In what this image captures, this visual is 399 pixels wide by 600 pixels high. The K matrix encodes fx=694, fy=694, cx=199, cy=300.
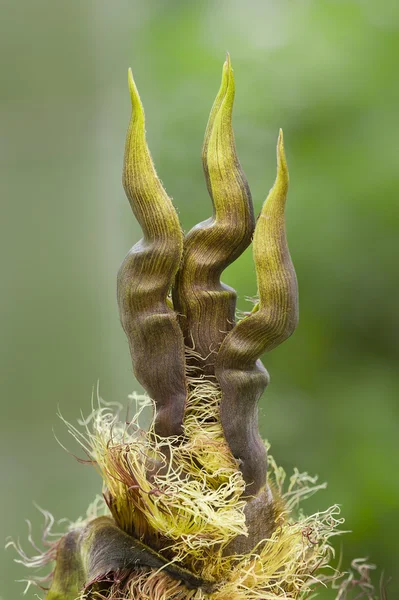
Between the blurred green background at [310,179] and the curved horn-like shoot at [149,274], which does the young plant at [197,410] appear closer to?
the curved horn-like shoot at [149,274]

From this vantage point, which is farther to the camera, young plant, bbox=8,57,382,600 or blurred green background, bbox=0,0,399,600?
blurred green background, bbox=0,0,399,600

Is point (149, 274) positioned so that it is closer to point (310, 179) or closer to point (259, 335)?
point (259, 335)

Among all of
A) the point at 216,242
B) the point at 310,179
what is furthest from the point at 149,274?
the point at 310,179

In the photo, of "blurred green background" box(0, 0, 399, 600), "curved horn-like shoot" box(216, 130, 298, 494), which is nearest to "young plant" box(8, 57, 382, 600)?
"curved horn-like shoot" box(216, 130, 298, 494)

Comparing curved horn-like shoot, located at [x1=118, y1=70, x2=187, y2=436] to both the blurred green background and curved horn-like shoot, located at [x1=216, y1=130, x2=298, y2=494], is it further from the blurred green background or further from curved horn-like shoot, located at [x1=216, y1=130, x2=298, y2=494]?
the blurred green background

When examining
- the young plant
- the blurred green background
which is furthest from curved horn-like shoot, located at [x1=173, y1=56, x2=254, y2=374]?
the blurred green background

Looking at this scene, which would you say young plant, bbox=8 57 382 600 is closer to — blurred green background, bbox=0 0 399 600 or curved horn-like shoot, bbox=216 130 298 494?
curved horn-like shoot, bbox=216 130 298 494

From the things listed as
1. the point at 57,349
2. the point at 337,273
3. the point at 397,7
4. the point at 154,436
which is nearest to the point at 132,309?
the point at 154,436

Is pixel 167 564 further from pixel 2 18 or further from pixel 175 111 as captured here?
pixel 2 18
